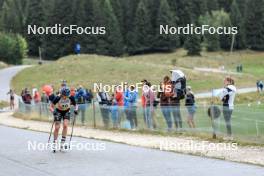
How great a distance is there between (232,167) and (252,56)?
10172 centimetres

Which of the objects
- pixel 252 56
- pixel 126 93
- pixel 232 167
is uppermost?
pixel 252 56

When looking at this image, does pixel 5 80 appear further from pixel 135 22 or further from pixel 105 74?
pixel 135 22

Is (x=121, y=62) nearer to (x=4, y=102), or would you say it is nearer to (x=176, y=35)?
(x=4, y=102)

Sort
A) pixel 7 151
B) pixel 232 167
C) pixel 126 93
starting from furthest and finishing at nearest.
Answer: pixel 126 93 < pixel 7 151 < pixel 232 167

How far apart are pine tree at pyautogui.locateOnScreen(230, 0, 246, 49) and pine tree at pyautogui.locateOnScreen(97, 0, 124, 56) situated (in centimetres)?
2254

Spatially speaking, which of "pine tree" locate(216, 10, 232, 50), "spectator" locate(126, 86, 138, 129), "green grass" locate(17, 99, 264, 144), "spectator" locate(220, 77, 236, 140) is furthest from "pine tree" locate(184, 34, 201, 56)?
"spectator" locate(220, 77, 236, 140)

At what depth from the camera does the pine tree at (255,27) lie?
118312 mm

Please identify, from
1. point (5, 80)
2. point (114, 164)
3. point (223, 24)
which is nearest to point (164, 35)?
point (223, 24)

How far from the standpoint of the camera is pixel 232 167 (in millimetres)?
11844

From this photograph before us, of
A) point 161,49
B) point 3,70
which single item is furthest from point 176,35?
point 3,70

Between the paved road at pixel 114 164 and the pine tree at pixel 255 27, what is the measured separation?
106 metres

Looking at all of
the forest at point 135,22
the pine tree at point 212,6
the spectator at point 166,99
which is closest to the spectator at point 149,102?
the spectator at point 166,99

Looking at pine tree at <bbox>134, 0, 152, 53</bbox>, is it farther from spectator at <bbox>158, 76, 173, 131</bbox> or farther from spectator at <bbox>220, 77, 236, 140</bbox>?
spectator at <bbox>220, 77, 236, 140</bbox>

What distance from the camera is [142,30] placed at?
121875 mm
